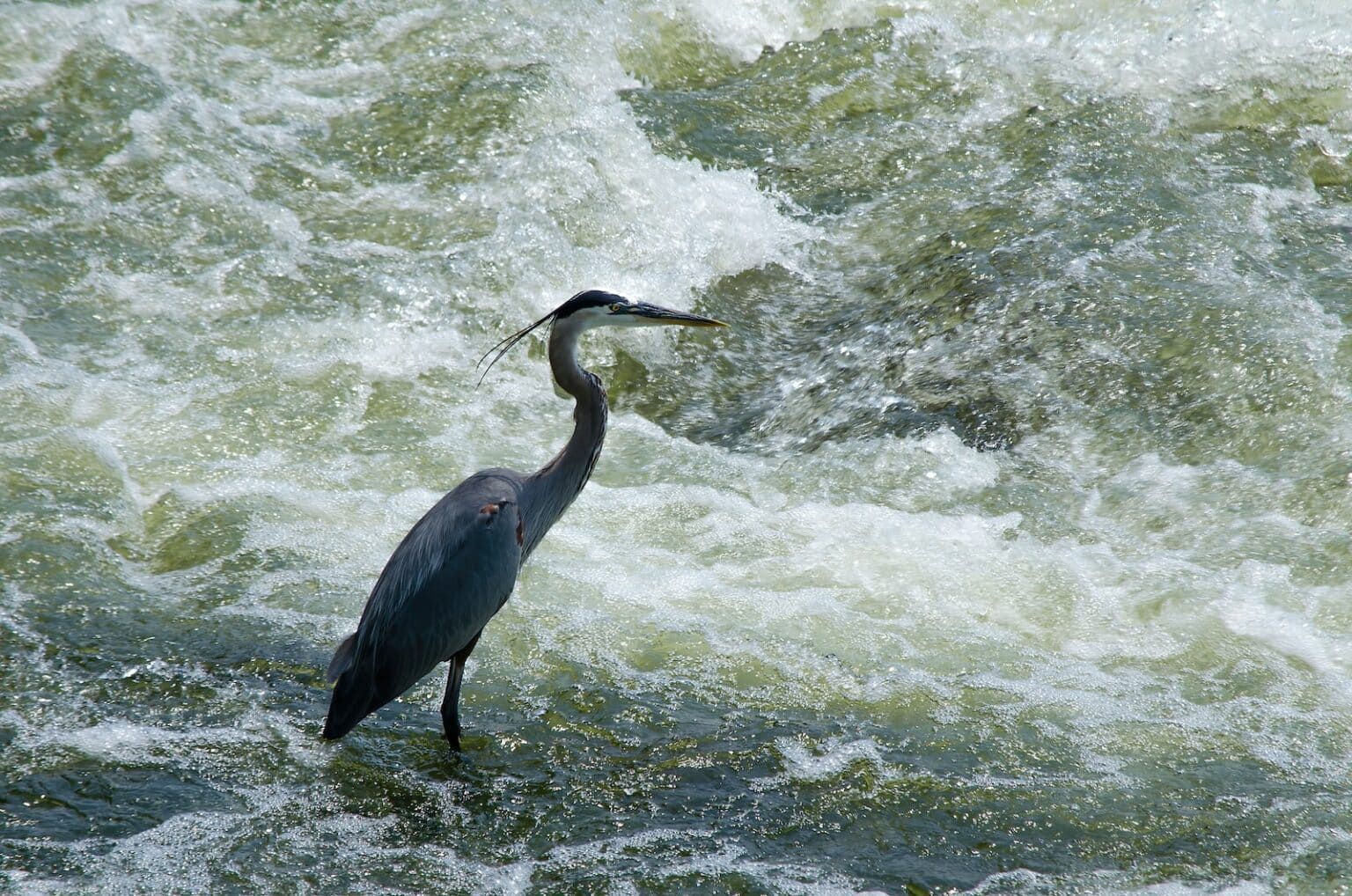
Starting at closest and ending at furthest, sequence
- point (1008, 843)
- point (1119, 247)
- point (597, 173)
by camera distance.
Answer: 1. point (1008, 843)
2. point (1119, 247)
3. point (597, 173)

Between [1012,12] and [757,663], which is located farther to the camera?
[1012,12]

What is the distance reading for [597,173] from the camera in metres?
6.37

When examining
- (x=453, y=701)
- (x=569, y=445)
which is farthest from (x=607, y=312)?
(x=453, y=701)

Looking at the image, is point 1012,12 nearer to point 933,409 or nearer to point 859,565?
point 933,409

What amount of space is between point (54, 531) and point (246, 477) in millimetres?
691

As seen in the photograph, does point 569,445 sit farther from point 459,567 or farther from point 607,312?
point 459,567

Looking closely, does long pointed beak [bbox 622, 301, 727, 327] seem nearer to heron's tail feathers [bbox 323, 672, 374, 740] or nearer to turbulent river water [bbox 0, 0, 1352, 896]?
turbulent river water [bbox 0, 0, 1352, 896]

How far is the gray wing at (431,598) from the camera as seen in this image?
126 inches

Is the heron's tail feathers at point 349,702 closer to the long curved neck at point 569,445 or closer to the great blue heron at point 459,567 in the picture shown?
the great blue heron at point 459,567

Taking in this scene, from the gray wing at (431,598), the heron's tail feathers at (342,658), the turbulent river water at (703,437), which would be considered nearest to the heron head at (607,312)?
the gray wing at (431,598)

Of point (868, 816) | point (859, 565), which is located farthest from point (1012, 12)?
point (868, 816)

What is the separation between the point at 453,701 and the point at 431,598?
0.28 metres

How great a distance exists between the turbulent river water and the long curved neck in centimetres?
40

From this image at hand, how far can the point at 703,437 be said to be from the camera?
17.1 feet
